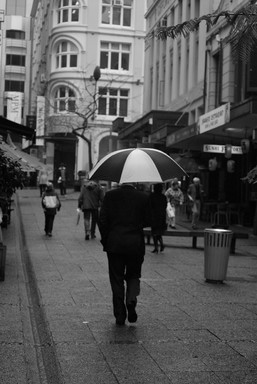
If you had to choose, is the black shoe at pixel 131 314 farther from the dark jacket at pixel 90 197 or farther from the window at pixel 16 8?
the window at pixel 16 8

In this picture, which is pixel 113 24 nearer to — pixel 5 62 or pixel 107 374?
pixel 5 62

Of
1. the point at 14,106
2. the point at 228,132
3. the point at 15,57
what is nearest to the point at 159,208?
the point at 228,132

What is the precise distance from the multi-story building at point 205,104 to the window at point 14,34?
179 ft

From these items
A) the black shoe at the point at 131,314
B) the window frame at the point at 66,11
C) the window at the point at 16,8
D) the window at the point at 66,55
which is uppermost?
the window at the point at 16,8

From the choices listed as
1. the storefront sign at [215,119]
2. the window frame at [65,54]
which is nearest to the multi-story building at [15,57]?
the window frame at [65,54]

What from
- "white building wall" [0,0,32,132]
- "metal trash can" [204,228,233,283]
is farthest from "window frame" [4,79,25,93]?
"metal trash can" [204,228,233,283]

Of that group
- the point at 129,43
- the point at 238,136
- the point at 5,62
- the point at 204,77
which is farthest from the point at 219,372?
the point at 5,62

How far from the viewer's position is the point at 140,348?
6.52 meters

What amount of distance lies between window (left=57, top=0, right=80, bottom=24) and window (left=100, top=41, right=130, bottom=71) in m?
3.48

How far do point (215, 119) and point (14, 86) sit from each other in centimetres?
7512

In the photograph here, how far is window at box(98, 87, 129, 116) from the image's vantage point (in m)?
59.0

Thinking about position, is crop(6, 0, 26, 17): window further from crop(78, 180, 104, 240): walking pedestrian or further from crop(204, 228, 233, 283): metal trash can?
crop(204, 228, 233, 283): metal trash can

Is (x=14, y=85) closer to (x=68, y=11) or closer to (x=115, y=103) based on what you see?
(x=68, y=11)

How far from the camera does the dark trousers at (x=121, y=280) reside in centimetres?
743
